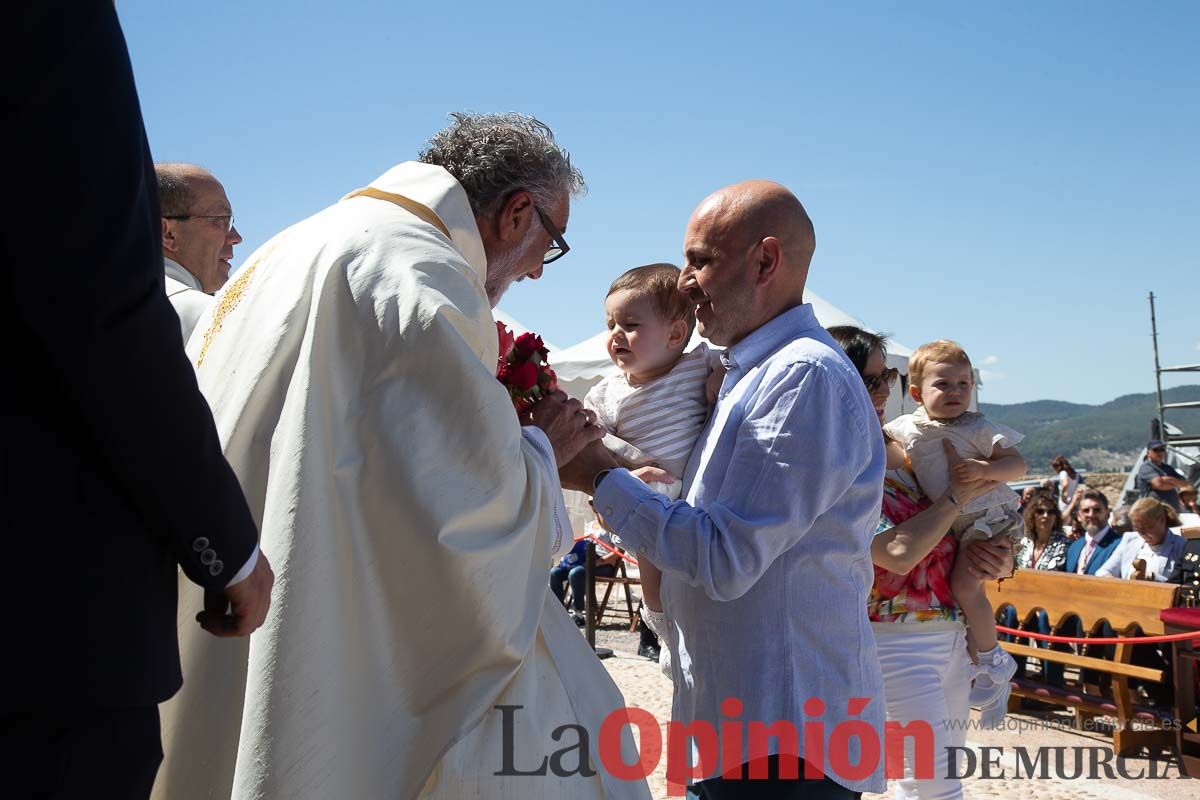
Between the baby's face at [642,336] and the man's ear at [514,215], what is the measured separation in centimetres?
76

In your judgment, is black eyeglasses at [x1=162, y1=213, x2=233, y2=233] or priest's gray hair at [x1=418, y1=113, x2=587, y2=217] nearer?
priest's gray hair at [x1=418, y1=113, x2=587, y2=217]

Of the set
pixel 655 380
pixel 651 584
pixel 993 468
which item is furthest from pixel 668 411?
pixel 993 468

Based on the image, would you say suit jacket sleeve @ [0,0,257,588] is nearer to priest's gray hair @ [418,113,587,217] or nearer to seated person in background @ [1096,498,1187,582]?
priest's gray hair @ [418,113,587,217]

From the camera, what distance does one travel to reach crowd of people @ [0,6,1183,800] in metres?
1.29

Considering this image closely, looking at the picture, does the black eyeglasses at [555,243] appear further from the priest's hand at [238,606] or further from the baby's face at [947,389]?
the baby's face at [947,389]

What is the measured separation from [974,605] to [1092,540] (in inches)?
259

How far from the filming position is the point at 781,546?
7.98 ft

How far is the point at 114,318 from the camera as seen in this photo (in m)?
1.29

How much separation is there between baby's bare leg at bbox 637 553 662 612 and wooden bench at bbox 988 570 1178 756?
4.83 meters

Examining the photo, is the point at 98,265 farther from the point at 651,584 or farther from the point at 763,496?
the point at 651,584

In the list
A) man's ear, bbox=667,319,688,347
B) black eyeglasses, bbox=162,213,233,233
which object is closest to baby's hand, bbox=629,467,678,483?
man's ear, bbox=667,319,688,347

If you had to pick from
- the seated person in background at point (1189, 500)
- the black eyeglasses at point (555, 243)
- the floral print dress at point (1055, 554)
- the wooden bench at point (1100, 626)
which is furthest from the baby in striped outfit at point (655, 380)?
the seated person in background at point (1189, 500)

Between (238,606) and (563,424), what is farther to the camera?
(563,424)

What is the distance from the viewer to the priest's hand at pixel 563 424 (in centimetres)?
253
